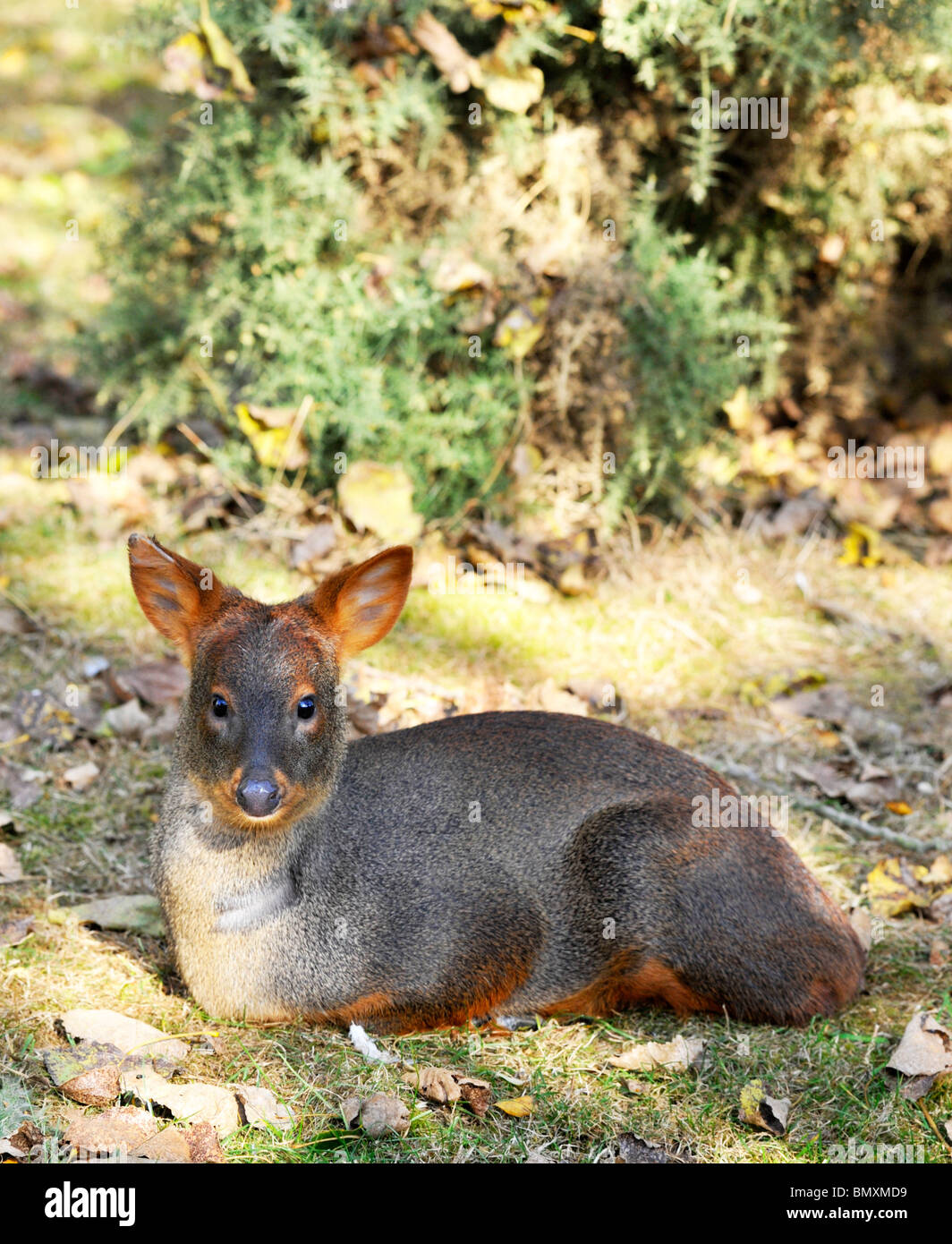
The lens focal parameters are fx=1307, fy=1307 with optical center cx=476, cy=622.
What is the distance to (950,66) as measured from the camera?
21.8 ft

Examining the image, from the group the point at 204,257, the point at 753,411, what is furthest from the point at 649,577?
the point at 204,257

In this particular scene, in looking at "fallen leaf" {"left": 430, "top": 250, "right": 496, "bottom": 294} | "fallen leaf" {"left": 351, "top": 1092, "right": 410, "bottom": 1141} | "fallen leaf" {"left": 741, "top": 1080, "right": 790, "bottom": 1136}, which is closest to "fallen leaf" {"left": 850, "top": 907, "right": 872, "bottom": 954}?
"fallen leaf" {"left": 741, "top": 1080, "right": 790, "bottom": 1136}

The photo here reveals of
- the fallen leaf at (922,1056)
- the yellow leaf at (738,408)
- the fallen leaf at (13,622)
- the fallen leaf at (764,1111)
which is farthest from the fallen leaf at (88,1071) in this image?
the yellow leaf at (738,408)

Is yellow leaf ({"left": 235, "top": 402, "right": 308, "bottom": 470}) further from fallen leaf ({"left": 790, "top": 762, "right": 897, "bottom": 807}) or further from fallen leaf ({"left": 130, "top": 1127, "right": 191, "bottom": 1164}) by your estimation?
fallen leaf ({"left": 130, "top": 1127, "right": 191, "bottom": 1164})

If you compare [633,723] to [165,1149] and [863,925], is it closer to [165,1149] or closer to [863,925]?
[863,925]

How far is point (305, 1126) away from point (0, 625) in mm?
3146

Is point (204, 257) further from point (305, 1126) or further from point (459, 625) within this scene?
point (305, 1126)

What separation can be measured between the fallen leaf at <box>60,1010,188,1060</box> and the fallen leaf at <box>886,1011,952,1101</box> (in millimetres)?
2082

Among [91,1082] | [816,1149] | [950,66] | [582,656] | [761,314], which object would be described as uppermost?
[950,66]

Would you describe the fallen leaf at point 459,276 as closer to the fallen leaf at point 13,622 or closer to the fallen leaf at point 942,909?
the fallen leaf at point 13,622

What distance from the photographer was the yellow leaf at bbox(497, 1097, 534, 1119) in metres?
3.63

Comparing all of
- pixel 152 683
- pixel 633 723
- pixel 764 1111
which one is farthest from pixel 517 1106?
pixel 152 683

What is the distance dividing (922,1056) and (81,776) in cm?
319

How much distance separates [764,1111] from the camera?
3676 mm
